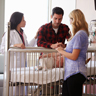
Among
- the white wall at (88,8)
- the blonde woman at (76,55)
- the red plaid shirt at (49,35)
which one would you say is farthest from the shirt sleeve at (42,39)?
the white wall at (88,8)

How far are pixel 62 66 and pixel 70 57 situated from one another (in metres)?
0.39

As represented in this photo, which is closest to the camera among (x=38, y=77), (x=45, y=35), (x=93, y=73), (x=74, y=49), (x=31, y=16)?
(x=74, y=49)

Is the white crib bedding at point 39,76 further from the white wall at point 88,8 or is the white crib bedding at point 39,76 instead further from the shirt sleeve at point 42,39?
the white wall at point 88,8

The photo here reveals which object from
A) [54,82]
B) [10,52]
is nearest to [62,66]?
[54,82]

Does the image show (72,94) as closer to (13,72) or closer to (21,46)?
(13,72)

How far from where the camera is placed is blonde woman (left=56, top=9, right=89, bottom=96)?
5.32 ft

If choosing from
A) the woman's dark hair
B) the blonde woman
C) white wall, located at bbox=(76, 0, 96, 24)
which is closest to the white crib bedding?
the blonde woman

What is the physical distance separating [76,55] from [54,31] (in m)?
0.67

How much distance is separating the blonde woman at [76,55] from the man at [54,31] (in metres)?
0.47

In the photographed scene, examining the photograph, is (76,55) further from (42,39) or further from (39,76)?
(42,39)

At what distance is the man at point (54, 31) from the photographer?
2.15 m

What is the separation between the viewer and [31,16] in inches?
160

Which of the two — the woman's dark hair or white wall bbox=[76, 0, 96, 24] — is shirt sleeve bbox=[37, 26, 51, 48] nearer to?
the woman's dark hair

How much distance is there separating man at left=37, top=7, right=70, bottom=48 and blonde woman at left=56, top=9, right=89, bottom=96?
1.53 feet
